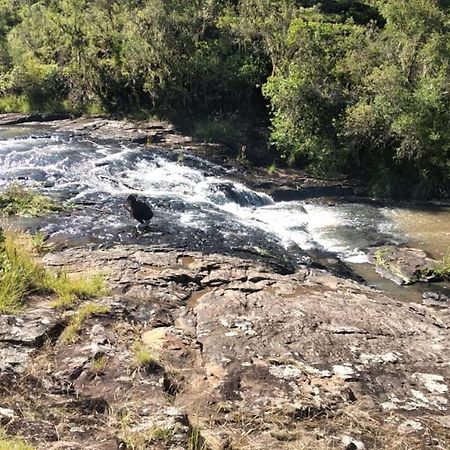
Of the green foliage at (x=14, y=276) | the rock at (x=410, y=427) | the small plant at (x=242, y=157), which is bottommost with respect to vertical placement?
the small plant at (x=242, y=157)

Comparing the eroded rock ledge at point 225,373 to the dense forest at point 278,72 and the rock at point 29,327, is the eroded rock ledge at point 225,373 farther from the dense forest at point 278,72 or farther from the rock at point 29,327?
the dense forest at point 278,72

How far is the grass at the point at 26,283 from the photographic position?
6.02 metres

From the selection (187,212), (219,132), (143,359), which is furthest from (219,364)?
(219,132)

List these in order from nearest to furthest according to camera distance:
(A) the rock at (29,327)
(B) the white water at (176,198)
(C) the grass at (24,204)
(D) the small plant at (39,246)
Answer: (A) the rock at (29,327)
(D) the small plant at (39,246)
(C) the grass at (24,204)
(B) the white water at (176,198)

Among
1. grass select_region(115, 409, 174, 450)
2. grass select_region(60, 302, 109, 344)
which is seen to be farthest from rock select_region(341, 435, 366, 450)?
grass select_region(60, 302, 109, 344)

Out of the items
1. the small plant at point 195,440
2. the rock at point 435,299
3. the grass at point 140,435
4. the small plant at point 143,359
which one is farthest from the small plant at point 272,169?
the grass at point 140,435

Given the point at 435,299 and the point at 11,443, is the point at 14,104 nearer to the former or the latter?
the point at 435,299

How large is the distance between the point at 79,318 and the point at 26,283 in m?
1.05

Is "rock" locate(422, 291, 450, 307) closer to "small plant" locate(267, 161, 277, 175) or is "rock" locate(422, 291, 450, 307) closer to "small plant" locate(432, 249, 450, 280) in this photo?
"small plant" locate(432, 249, 450, 280)

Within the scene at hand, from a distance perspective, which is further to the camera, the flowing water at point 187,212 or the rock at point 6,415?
the flowing water at point 187,212

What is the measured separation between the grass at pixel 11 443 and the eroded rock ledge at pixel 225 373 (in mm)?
170

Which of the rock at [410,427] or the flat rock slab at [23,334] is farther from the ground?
the flat rock slab at [23,334]

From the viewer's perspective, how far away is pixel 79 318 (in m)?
5.96

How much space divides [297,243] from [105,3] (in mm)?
19402
